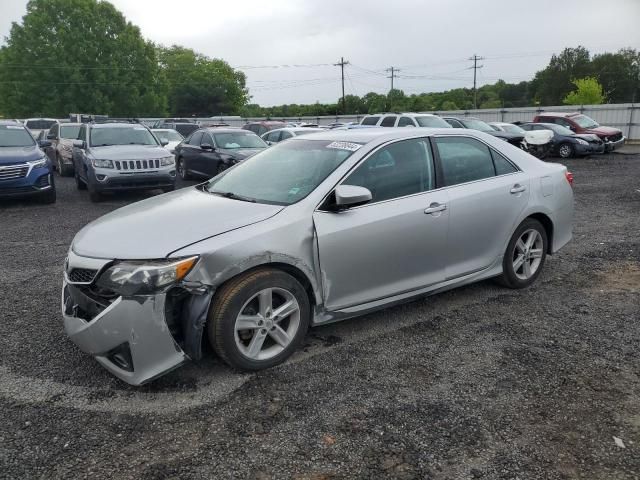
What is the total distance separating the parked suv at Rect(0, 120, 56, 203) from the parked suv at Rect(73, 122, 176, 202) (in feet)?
2.68

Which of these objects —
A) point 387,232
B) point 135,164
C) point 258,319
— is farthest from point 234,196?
point 135,164

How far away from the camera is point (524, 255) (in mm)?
4965

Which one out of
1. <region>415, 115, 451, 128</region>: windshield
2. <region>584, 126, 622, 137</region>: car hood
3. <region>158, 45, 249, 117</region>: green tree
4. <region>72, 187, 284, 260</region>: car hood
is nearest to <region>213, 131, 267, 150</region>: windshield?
<region>415, 115, 451, 128</region>: windshield

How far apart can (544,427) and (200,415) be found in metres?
1.93

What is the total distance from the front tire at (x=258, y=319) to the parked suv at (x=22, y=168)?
842 cm

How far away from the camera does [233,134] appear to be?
1322 cm

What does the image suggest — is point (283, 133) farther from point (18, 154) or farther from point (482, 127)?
point (482, 127)

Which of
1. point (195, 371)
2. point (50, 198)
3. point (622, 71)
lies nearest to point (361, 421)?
point (195, 371)

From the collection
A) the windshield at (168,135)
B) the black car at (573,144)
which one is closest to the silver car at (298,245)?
the windshield at (168,135)

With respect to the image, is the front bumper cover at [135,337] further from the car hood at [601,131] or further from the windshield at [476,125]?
the car hood at [601,131]

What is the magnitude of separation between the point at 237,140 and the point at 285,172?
9.23 m

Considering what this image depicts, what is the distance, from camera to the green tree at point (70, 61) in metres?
46.9

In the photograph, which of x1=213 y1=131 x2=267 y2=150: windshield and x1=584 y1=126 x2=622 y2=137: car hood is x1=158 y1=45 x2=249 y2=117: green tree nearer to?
x1=584 y1=126 x2=622 y2=137: car hood

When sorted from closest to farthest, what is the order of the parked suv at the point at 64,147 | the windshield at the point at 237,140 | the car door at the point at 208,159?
the car door at the point at 208,159, the windshield at the point at 237,140, the parked suv at the point at 64,147
